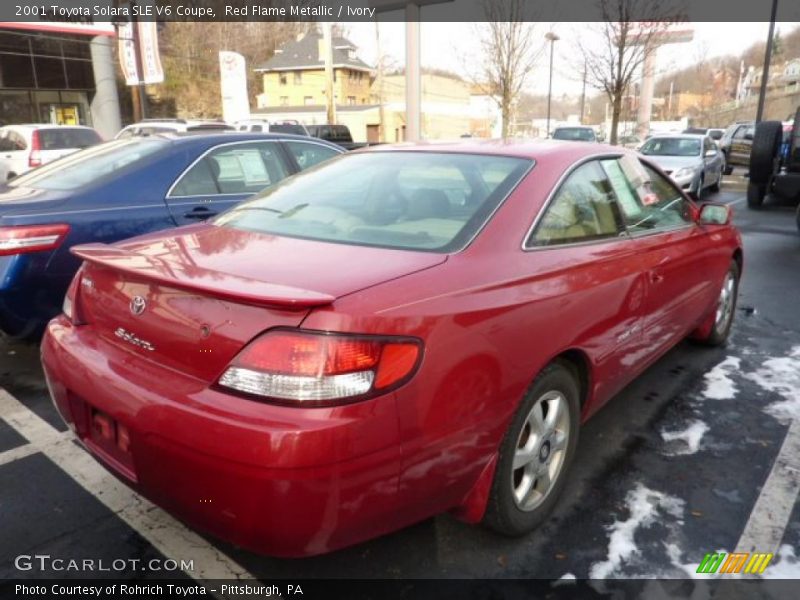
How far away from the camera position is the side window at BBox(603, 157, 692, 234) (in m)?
3.21

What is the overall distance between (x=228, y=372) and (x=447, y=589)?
1.13 m

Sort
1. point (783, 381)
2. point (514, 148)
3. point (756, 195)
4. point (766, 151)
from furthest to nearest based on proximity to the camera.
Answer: point (756, 195)
point (766, 151)
point (783, 381)
point (514, 148)

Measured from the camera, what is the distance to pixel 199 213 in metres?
4.54

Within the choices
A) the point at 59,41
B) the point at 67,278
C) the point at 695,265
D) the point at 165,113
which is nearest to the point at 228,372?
the point at 67,278

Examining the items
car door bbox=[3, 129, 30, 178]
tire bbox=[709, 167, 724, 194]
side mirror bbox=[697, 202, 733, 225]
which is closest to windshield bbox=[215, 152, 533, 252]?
side mirror bbox=[697, 202, 733, 225]

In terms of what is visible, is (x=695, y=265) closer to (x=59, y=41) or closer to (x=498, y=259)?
(x=498, y=259)

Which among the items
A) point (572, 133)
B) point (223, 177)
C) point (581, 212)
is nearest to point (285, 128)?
point (572, 133)

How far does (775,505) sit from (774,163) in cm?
1138

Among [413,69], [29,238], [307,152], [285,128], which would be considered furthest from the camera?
[285,128]

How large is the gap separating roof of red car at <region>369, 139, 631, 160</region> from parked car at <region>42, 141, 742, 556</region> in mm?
27

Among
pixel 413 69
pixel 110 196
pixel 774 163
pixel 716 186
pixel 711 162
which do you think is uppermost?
pixel 413 69

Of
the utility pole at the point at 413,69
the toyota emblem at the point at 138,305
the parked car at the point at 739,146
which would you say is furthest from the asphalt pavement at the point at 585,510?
the parked car at the point at 739,146

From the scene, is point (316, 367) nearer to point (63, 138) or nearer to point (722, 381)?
point (722, 381)

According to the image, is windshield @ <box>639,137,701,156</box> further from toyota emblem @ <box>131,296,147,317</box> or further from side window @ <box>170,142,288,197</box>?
toyota emblem @ <box>131,296,147,317</box>
